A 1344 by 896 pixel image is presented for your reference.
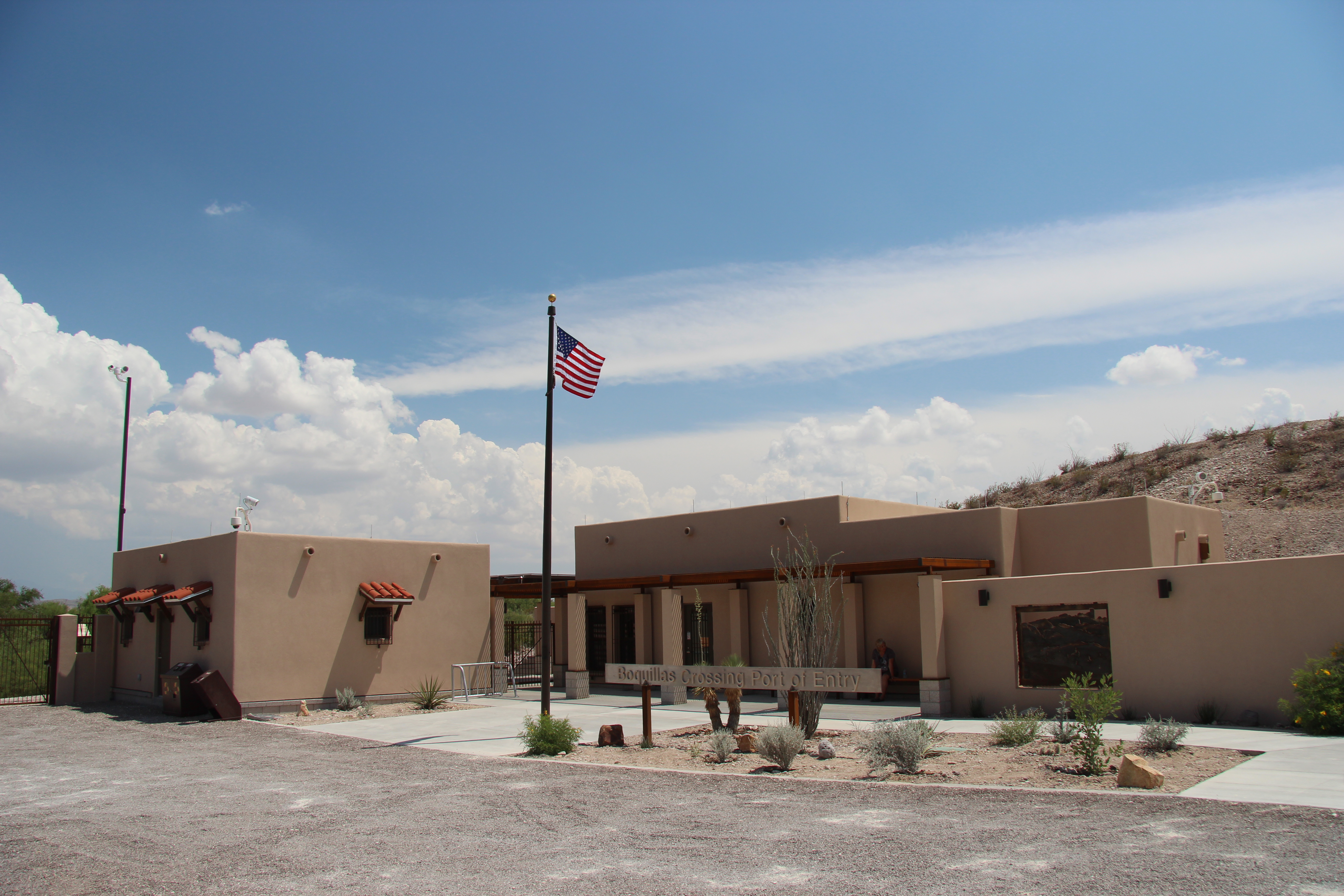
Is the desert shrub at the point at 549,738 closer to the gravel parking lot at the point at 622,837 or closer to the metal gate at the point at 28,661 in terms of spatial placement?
the gravel parking lot at the point at 622,837

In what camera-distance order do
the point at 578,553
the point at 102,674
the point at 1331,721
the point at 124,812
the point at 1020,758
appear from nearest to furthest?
the point at 124,812
the point at 1020,758
the point at 1331,721
the point at 102,674
the point at 578,553

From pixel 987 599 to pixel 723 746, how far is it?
251 inches

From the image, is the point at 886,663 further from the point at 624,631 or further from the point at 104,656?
the point at 104,656

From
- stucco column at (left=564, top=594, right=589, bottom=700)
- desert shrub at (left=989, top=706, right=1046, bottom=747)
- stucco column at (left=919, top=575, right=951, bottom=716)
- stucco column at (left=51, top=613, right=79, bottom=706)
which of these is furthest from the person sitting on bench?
stucco column at (left=51, top=613, right=79, bottom=706)

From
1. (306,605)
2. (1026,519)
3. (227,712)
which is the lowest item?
(227,712)

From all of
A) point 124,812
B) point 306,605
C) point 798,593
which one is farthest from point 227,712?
point 798,593

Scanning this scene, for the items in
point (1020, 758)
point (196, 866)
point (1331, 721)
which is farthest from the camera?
point (1331, 721)

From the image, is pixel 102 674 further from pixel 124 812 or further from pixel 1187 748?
pixel 1187 748

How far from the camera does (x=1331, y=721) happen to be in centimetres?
1155

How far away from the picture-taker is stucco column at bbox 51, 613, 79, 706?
22609mm

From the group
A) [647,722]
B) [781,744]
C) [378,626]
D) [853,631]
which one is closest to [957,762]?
[781,744]

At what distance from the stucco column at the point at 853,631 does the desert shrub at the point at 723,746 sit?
787 cm

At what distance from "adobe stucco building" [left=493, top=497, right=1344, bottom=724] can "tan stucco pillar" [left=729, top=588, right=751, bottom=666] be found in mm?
49

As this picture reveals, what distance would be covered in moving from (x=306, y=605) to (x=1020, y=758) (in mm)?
14945
